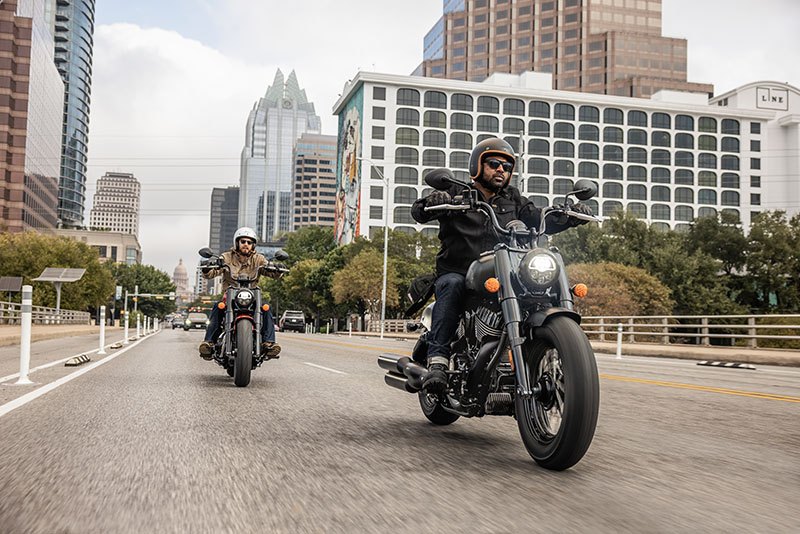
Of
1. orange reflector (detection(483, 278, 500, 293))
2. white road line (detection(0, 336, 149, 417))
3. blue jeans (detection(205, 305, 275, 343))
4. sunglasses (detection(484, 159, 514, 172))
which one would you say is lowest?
white road line (detection(0, 336, 149, 417))

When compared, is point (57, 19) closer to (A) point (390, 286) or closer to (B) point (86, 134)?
(B) point (86, 134)

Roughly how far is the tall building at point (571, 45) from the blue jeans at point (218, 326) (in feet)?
383

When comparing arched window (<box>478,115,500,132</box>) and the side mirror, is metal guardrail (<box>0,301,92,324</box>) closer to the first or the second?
the side mirror

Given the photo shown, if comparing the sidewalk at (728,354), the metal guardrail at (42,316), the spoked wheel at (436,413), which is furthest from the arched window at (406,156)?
the spoked wheel at (436,413)

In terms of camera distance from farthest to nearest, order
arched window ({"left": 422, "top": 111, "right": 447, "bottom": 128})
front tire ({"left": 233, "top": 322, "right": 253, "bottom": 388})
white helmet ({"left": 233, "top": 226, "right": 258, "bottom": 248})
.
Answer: arched window ({"left": 422, "top": 111, "right": 447, "bottom": 128}) < white helmet ({"left": 233, "top": 226, "right": 258, "bottom": 248}) < front tire ({"left": 233, "top": 322, "right": 253, "bottom": 388})

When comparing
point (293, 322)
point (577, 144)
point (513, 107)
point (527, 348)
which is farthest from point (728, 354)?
point (577, 144)

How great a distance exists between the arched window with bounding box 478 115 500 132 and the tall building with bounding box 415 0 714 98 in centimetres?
2898

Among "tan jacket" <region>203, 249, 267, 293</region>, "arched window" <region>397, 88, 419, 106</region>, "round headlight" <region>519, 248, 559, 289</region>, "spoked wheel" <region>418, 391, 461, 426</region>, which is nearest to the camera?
"round headlight" <region>519, 248, 559, 289</region>

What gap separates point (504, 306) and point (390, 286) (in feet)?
186

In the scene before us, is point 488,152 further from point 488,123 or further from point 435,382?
point 488,123

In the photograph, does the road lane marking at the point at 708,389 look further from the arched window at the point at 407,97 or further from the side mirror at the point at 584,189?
the arched window at the point at 407,97

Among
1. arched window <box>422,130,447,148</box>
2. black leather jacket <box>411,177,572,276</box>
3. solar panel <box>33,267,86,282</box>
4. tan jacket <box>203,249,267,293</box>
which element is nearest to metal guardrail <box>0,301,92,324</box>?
solar panel <box>33,267,86,282</box>

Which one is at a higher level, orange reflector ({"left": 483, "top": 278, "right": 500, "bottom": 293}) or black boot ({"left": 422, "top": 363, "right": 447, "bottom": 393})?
orange reflector ({"left": 483, "top": 278, "right": 500, "bottom": 293})

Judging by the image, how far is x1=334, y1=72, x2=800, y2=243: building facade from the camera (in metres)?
97.2
